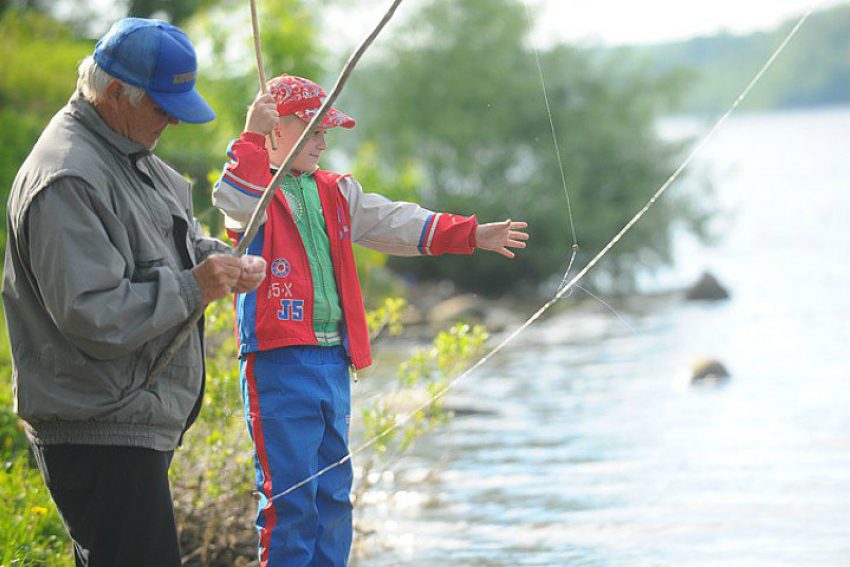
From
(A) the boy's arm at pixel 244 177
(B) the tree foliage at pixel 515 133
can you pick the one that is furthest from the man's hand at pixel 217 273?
(B) the tree foliage at pixel 515 133

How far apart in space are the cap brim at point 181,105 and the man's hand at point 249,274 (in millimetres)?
335

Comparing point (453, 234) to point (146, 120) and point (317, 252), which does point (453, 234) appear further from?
point (146, 120)

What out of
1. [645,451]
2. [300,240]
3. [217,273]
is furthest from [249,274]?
[645,451]

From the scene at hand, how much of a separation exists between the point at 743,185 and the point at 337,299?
32692mm

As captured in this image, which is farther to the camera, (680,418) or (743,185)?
(743,185)

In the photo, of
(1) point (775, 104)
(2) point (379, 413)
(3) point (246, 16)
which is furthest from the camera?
(1) point (775, 104)

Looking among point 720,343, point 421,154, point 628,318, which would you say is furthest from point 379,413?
point 421,154

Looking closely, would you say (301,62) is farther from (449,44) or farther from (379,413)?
(449,44)

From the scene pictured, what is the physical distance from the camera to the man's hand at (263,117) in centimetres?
339

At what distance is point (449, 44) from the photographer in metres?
20.2

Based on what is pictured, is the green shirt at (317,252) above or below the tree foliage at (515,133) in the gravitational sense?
below

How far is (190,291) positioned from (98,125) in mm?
429

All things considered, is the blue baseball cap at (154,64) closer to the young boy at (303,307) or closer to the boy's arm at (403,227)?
the young boy at (303,307)

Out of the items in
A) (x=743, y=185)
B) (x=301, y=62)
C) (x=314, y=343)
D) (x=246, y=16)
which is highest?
(x=743, y=185)
